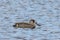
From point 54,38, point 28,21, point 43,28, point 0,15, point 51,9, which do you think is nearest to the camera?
point 54,38

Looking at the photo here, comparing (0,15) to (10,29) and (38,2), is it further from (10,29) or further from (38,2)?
(38,2)

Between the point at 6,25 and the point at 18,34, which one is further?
the point at 6,25

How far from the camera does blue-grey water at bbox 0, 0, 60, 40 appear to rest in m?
12.1

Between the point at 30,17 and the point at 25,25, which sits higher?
the point at 30,17

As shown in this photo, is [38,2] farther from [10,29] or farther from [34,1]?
[10,29]

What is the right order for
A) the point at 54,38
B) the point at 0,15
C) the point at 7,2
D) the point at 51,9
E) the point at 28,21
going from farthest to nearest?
the point at 7,2, the point at 51,9, the point at 0,15, the point at 28,21, the point at 54,38

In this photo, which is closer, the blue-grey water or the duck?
the blue-grey water

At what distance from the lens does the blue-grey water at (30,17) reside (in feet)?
39.6

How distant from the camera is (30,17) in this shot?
14430 mm

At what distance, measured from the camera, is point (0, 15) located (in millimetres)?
14742

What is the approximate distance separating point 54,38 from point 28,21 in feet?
6.63

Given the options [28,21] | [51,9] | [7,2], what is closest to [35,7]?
[51,9]

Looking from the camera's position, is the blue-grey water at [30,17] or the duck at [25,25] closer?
the blue-grey water at [30,17]

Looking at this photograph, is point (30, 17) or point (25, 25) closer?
point (25, 25)
